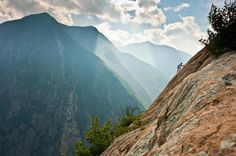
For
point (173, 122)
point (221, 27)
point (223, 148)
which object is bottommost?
point (223, 148)

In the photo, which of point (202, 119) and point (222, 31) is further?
point (222, 31)

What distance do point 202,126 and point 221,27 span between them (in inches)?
498

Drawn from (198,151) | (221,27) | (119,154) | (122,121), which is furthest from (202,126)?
(122,121)

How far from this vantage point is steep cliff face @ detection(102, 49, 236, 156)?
8.61 m

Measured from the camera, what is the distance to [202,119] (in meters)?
10.6

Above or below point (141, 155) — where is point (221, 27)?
above

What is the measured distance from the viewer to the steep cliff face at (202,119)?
8.61 metres

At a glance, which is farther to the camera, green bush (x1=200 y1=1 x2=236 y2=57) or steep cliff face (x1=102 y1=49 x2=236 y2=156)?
green bush (x1=200 y1=1 x2=236 y2=57)

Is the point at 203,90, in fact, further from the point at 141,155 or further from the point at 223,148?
the point at 223,148

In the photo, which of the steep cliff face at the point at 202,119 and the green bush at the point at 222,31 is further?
the green bush at the point at 222,31

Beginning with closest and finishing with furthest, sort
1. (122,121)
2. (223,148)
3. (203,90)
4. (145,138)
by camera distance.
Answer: (223,148)
(203,90)
(145,138)
(122,121)

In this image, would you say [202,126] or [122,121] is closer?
[202,126]

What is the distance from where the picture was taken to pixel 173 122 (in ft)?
46.3

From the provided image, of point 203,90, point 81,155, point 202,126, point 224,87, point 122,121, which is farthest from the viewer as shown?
point 81,155
